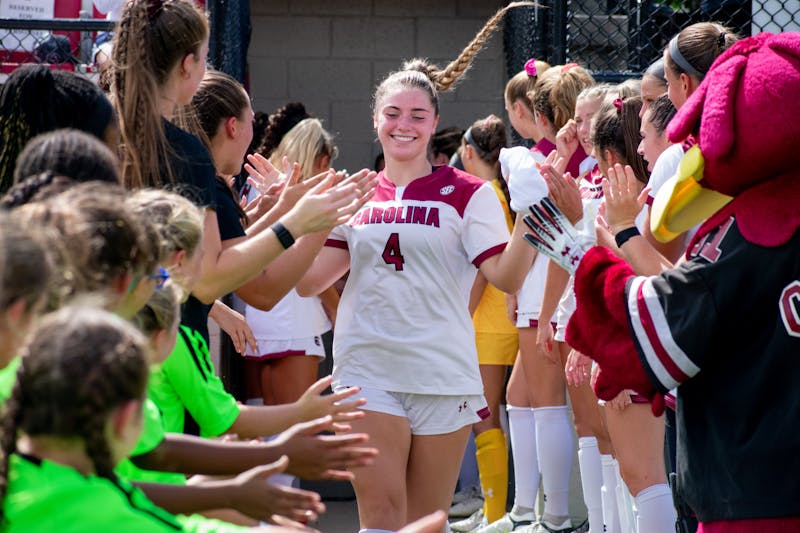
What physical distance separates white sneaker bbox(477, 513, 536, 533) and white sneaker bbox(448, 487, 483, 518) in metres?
0.62

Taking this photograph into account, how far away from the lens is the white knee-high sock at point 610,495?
449 cm

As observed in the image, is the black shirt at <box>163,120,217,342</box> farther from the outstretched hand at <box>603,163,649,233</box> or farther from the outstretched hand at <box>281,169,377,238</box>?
the outstretched hand at <box>603,163,649,233</box>

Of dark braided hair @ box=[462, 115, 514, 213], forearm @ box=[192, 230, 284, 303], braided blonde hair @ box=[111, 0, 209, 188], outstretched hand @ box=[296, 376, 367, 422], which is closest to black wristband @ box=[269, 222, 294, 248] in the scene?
forearm @ box=[192, 230, 284, 303]

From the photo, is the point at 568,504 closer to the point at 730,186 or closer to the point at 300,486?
the point at 300,486

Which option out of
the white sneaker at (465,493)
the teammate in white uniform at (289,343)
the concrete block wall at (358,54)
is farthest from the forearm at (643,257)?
the concrete block wall at (358,54)

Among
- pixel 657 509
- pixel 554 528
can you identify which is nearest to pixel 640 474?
pixel 657 509

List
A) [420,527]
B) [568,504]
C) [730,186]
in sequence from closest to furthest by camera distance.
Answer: [420,527], [730,186], [568,504]

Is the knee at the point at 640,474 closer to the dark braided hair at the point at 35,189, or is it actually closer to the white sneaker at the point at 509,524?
the white sneaker at the point at 509,524

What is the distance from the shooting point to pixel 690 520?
378cm

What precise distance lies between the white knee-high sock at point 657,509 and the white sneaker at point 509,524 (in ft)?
4.64

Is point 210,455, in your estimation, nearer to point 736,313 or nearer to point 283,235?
point 283,235

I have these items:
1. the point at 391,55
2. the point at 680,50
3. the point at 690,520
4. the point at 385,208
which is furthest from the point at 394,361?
the point at 391,55

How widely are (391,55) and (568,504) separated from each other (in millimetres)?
4505

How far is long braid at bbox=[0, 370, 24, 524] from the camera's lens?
5.22 ft
